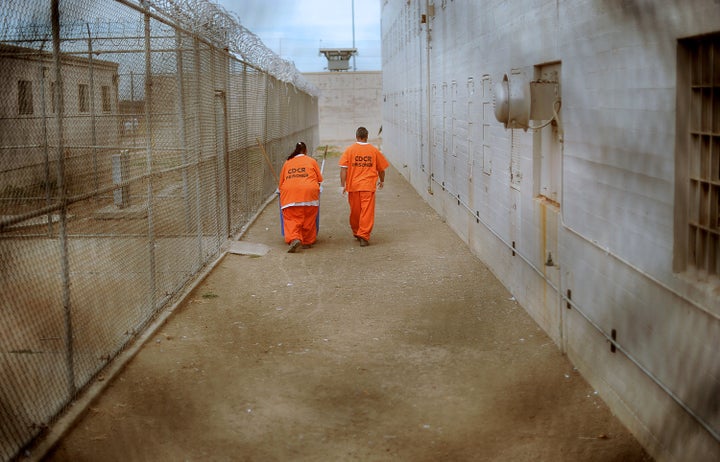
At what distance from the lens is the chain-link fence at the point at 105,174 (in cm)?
563

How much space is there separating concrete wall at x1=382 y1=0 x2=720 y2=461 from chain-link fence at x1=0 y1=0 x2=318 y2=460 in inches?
136

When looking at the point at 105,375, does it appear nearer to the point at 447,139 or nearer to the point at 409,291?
the point at 409,291

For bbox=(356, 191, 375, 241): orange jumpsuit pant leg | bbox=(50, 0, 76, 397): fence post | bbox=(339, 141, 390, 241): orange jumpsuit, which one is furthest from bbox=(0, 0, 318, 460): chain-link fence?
bbox=(356, 191, 375, 241): orange jumpsuit pant leg

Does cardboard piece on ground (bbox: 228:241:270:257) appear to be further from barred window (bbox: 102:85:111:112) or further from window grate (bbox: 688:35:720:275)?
window grate (bbox: 688:35:720:275)

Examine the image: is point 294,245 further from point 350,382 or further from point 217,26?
point 350,382

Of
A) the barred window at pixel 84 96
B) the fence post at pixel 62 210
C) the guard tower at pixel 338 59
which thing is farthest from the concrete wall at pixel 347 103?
the fence post at pixel 62 210

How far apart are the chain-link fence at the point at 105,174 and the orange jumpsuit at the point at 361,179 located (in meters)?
1.78

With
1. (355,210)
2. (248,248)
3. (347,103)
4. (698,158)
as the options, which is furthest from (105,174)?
(347,103)

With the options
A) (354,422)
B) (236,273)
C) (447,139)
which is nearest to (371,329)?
(354,422)

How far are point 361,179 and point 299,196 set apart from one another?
107 centimetres

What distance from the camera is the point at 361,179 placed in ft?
41.6

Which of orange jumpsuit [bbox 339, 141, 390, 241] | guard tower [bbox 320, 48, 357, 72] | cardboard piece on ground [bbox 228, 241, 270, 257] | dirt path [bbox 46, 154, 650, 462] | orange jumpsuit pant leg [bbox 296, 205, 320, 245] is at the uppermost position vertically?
guard tower [bbox 320, 48, 357, 72]

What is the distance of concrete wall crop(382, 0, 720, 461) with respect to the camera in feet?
14.6

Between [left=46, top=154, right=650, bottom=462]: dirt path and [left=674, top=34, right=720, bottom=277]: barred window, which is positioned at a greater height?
[left=674, top=34, right=720, bottom=277]: barred window
